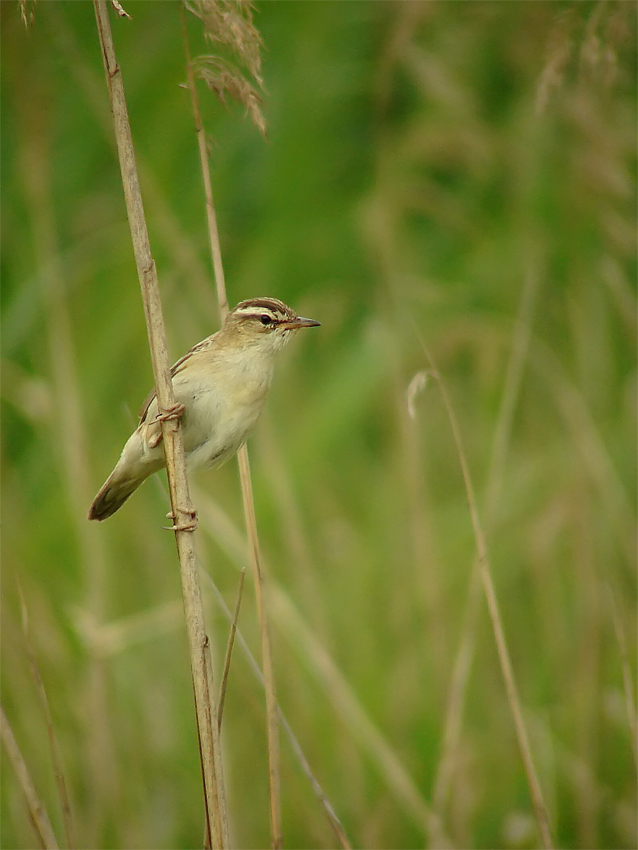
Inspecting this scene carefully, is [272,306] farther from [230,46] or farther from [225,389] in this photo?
[230,46]

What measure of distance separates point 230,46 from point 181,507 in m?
0.80

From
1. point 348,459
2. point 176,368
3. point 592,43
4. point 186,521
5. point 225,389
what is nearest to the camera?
point 186,521

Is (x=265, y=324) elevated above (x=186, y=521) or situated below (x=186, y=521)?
above

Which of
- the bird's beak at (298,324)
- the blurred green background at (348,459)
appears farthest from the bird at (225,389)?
the blurred green background at (348,459)

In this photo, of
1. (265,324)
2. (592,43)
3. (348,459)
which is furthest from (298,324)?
(348,459)

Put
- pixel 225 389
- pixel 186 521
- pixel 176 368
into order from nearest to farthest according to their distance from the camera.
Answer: pixel 186 521
pixel 225 389
pixel 176 368

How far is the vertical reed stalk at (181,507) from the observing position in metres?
1.46

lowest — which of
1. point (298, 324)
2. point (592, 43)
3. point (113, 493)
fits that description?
point (113, 493)

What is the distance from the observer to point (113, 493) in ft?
8.43

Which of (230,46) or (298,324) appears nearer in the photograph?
(230,46)

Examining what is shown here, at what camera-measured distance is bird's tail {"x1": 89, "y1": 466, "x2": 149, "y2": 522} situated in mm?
2496

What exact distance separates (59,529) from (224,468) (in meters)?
0.81

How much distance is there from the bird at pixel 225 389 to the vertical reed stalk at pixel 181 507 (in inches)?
27.5

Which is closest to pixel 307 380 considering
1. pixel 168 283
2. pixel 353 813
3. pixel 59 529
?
pixel 168 283
